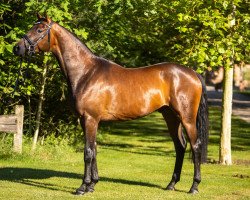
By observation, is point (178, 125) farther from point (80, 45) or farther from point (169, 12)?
point (169, 12)

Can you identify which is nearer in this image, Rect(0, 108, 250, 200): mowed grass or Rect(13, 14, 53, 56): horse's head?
Rect(13, 14, 53, 56): horse's head

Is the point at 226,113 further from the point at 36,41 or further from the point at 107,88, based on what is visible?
the point at 36,41

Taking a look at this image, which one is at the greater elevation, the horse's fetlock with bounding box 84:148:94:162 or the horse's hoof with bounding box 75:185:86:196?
the horse's fetlock with bounding box 84:148:94:162

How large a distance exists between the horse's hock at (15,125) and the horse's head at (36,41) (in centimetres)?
511

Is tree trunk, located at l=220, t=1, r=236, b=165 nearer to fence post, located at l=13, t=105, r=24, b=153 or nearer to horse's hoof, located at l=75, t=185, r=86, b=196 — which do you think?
fence post, located at l=13, t=105, r=24, b=153

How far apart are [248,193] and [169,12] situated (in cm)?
716

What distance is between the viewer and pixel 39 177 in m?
12.6

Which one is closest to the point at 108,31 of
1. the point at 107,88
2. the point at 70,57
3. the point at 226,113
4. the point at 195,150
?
the point at 226,113

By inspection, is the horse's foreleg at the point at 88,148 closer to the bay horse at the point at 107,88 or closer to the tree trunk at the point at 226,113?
the bay horse at the point at 107,88

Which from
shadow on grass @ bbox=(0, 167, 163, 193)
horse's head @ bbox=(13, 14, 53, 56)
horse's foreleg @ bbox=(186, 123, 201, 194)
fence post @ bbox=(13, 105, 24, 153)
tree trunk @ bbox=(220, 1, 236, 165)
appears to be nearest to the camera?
horse's head @ bbox=(13, 14, 53, 56)

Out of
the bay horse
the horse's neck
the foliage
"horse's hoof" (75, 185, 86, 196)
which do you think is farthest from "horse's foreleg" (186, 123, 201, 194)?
the foliage

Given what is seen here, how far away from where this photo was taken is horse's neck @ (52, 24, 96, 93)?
35.3 ft

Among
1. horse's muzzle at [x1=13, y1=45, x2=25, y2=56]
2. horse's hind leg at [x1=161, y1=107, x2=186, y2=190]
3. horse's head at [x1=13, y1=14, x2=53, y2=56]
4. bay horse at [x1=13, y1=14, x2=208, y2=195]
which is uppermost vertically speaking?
horse's head at [x1=13, y1=14, x2=53, y2=56]

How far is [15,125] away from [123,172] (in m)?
3.29
